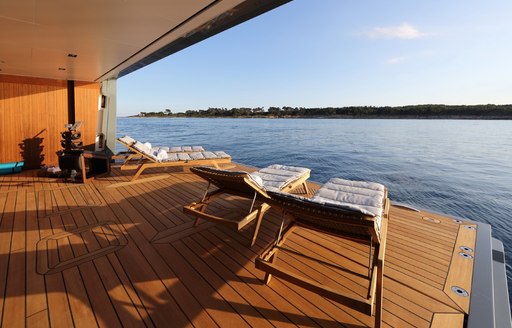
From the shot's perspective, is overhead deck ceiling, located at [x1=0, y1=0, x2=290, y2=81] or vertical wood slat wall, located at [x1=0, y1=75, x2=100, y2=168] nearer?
overhead deck ceiling, located at [x1=0, y1=0, x2=290, y2=81]

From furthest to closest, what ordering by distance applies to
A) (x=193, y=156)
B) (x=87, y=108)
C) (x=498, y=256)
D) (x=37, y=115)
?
(x=87, y=108) → (x=37, y=115) → (x=193, y=156) → (x=498, y=256)

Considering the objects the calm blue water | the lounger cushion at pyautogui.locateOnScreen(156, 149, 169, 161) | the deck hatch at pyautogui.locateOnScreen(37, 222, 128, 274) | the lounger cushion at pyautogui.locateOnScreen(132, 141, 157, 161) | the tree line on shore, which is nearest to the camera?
the deck hatch at pyautogui.locateOnScreen(37, 222, 128, 274)

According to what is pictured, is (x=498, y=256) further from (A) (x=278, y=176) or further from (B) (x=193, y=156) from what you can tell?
(B) (x=193, y=156)

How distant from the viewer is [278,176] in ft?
9.87

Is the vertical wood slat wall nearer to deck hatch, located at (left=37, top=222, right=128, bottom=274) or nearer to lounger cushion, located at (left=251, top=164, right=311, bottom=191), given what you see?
deck hatch, located at (left=37, top=222, right=128, bottom=274)

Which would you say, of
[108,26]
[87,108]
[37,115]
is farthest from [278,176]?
[37,115]

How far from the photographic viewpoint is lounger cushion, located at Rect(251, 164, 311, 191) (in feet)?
8.83

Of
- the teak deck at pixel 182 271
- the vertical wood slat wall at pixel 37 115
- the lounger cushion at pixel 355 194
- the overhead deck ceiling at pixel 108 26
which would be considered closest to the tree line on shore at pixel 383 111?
the vertical wood slat wall at pixel 37 115

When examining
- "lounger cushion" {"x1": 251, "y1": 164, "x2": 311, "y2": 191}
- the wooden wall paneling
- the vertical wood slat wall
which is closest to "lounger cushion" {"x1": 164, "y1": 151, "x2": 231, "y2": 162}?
"lounger cushion" {"x1": 251, "y1": 164, "x2": 311, "y2": 191}

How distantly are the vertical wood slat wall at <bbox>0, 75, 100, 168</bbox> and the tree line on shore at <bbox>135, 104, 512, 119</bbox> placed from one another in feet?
148

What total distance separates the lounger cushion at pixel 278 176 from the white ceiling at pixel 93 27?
174 centimetres

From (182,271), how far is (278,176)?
1.60m

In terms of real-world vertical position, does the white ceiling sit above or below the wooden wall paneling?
above

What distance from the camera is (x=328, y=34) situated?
38.0ft
